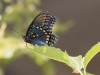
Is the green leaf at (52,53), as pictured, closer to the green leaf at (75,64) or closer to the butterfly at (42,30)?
the green leaf at (75,64)

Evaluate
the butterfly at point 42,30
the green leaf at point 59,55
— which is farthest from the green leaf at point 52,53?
the butterfly at point 42,30

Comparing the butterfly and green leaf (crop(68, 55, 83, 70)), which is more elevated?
the butterfly

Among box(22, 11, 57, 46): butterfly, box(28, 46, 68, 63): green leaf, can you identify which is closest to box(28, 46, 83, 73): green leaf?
box(28, 46, 68, 63): green leaf

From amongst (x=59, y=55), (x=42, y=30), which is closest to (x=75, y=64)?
(x=59, y=55)

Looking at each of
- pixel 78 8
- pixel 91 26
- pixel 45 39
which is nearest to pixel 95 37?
pixel 91 26

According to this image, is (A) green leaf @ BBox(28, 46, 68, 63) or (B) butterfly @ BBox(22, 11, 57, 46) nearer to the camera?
(A) green leaf @ BBox(28, 46, 68, 63)

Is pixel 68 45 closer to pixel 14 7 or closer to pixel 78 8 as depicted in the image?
pixel 78 8

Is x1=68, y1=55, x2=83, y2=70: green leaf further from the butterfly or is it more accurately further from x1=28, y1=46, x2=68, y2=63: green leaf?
the butterfly

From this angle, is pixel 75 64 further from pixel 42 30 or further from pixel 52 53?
pixel 42 30
